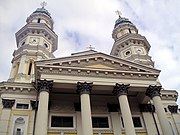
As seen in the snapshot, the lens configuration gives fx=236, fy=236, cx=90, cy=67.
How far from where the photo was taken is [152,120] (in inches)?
830

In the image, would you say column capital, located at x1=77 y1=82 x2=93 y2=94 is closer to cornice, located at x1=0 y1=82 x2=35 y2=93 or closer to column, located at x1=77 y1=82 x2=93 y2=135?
column, located at x1=77 y1=82 x2=93 y2=135

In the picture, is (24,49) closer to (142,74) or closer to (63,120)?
(63,120)

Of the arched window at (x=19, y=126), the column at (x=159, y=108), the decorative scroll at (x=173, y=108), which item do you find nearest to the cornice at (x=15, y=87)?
the arched window at (x=19, y=126)

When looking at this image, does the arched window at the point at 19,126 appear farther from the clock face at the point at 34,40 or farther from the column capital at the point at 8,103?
the clock face at the point at 34,40

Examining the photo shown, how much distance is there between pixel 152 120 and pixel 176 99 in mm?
4300

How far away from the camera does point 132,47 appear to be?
31.5 metres

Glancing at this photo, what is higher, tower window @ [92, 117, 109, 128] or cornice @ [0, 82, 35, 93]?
cornice @ [0, 82, 35, 93]

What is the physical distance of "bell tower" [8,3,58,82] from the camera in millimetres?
25134

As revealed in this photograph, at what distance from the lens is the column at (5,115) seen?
58.1 feet

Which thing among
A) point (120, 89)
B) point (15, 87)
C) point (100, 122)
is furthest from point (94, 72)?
point (15, 87)

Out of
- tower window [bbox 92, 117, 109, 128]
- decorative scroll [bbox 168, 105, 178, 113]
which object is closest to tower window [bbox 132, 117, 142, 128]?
tower window [bbox 92, 117, 109, 128]

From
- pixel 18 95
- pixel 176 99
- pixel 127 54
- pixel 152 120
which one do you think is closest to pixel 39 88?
pixel 18 95

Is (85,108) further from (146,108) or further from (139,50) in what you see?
(139,50)

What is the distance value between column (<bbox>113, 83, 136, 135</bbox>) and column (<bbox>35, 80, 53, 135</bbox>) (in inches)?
211
